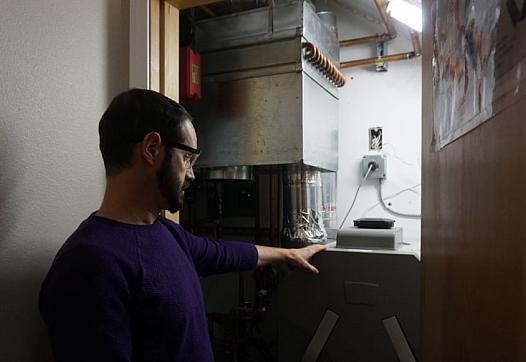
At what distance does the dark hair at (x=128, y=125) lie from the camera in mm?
964

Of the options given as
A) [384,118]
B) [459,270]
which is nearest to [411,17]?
[384,118]

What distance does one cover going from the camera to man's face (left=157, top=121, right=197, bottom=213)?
1001 millimetres

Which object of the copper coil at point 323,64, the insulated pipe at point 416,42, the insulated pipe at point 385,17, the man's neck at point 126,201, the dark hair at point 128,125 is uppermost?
the insulated pipe at point 385,17

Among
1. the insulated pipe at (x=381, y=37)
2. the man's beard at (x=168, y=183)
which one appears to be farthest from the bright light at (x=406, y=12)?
the man's beard at (x=168, y=183)

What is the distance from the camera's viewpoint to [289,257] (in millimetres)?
1431

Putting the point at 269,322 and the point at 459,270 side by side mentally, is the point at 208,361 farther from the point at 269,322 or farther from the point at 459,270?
the point at 269,322

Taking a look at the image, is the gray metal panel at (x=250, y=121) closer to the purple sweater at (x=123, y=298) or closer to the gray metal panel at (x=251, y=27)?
the gray metal panel at (x=251, y=27)

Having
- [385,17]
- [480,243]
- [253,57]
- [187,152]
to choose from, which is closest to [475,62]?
[480,243]

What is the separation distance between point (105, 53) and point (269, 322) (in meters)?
1.76

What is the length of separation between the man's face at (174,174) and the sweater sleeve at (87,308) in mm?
231

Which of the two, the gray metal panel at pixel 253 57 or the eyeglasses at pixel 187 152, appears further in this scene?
the gray metal panel at pixel 253 57

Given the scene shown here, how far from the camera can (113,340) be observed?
0.79m

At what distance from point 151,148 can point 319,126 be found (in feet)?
4.03

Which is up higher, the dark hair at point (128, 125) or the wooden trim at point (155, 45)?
the wooden trim at point (155, 45)
